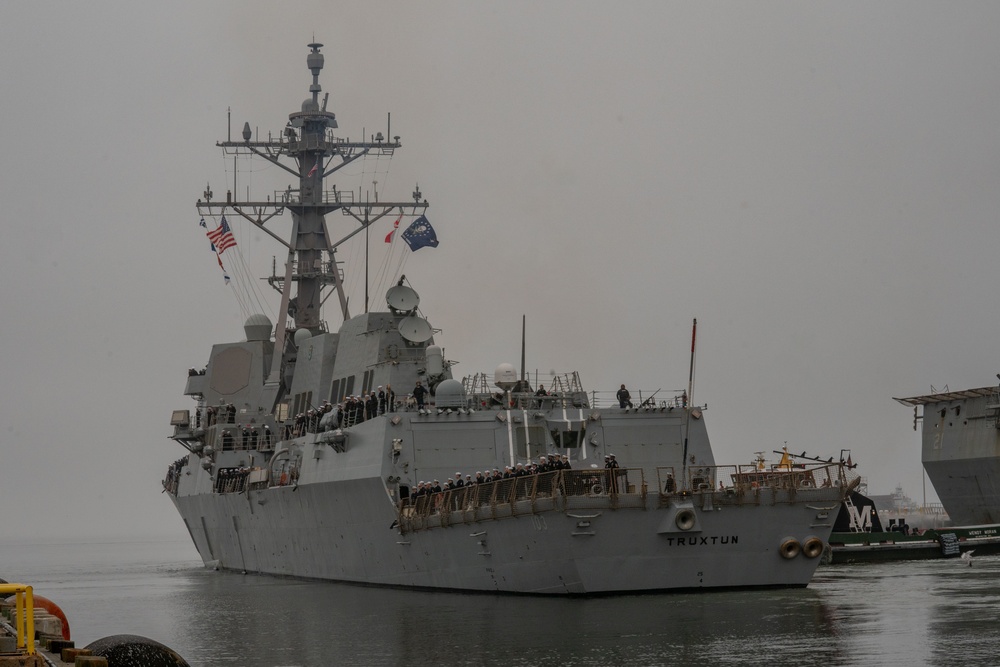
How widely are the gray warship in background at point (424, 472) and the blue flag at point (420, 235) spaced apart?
1348mm

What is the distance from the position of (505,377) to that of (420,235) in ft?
20.5

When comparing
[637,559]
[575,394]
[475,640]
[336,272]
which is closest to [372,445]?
[575,394]

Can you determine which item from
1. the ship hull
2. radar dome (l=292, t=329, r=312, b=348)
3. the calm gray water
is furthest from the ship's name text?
radar dome (l=292, t=329, r=312, b=348)

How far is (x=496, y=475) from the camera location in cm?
2848

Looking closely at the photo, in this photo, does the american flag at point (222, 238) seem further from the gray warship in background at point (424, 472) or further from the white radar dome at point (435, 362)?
the white radar dome at point (435, 362)

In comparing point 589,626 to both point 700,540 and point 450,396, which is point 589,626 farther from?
point 450,396

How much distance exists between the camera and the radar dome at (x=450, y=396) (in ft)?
103

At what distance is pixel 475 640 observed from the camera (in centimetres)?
2200

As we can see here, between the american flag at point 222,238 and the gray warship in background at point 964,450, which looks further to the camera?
the gray warship in background at point 964,450

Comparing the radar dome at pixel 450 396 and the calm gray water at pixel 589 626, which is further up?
the radar dome at pixel 450 396

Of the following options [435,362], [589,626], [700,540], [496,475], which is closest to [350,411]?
[435,362]

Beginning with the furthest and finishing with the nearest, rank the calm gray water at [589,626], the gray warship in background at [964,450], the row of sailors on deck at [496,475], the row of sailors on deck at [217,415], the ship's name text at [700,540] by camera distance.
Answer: the gray warship in background at [964,450]
the row of sailors on deck at [217,415]
the row of sailors on deck at [496,475]
the ship's name text at [700,540]
the calm gray water at [589,626]

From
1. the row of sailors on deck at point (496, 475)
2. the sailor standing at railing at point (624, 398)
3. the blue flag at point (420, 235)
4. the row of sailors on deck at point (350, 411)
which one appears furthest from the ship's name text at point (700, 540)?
the blue flag at point (420, 235)

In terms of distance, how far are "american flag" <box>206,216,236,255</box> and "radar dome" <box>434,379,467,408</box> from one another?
45.0 ft
